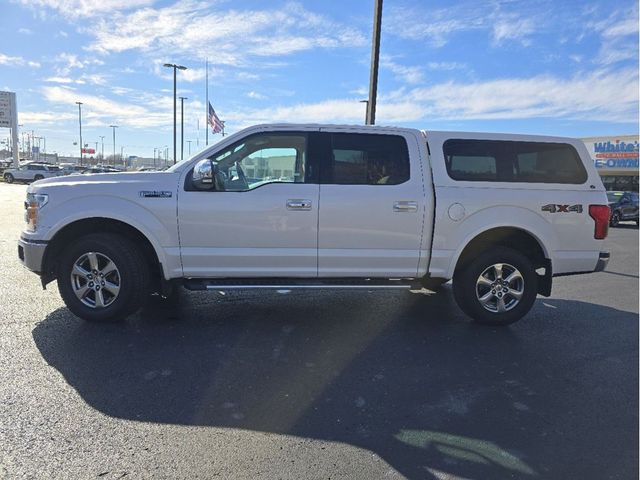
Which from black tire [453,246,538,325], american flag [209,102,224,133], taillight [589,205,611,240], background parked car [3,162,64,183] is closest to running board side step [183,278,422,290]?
black tire [453,246,538,325]

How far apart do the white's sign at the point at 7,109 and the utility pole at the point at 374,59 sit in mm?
46707

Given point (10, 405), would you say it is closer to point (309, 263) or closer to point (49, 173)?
point (309, 263)

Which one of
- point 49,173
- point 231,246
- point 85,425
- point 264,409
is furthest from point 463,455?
point 49,173

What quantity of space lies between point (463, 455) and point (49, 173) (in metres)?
49.4

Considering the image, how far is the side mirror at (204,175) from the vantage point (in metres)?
4.83

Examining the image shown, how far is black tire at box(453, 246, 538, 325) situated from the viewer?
5332 millimetres

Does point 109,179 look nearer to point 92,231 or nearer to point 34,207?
point 92,231

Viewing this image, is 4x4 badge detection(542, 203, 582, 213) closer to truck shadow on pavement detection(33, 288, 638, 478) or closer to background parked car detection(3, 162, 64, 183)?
truck shadow on pavement detection(33, 288, 638, 478)

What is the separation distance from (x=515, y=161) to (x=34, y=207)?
5.04m

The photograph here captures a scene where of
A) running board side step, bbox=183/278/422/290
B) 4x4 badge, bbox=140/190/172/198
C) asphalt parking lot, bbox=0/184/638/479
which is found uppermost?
4x4 badge, bbox=140/190/172/198

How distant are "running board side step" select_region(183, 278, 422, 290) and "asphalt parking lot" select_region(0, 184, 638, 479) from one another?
44 cm

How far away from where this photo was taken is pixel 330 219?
5.00 m

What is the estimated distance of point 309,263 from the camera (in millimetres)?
5105

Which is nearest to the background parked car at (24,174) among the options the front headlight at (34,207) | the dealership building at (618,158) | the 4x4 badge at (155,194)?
the front headlight at (34,207)
